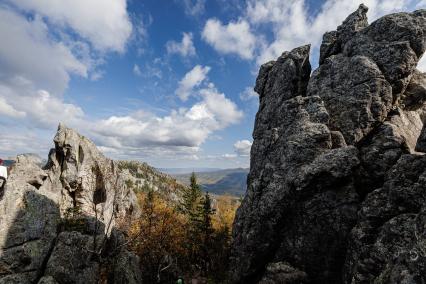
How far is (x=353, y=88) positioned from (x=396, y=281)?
23.9m

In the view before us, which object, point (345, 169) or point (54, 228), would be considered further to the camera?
point (54, 228)

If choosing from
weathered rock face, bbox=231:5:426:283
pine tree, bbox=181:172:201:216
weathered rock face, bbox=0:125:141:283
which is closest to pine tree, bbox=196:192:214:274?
pine tree, bbox=181:172:201:216

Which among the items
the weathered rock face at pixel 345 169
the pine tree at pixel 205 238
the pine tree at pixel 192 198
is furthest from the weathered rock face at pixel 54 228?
the pine tree at pixel 192 198

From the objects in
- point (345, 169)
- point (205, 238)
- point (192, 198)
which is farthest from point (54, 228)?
point (192, 198)

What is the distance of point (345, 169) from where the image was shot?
25859mm

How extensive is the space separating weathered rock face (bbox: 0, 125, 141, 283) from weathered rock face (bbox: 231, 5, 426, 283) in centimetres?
1665

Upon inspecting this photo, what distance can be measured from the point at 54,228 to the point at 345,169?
33717 mm

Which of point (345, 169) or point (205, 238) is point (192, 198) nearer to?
point (205, 238)

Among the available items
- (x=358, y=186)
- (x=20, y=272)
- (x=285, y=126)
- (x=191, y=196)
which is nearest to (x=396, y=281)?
(x=358, y=186)

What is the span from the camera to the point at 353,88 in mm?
32219

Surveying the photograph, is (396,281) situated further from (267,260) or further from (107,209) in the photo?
(107,209)

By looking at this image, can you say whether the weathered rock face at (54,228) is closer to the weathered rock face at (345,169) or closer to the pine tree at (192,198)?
the weathered rock face at (345,169)

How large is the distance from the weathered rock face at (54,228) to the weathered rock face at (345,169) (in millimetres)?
16655

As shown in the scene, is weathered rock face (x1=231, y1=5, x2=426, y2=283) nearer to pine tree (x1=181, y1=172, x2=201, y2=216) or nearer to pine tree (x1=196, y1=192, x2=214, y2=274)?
pine tree (x1=196, y1=192, x2=214, y2=274)
